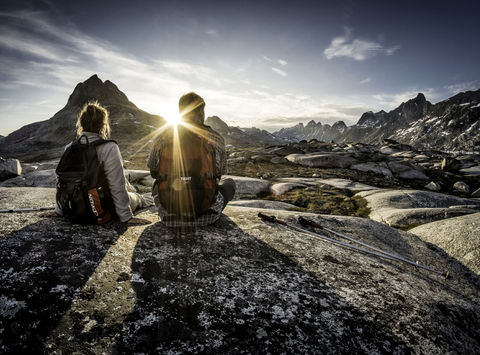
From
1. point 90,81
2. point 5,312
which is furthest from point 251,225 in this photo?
point 90,81

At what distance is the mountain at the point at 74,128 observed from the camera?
118500 mm

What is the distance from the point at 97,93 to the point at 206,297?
200378 mm

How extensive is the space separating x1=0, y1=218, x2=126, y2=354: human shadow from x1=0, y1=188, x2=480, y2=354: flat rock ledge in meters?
0.01

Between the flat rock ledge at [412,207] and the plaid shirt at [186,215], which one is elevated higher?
the plaid shirt at [186,215]

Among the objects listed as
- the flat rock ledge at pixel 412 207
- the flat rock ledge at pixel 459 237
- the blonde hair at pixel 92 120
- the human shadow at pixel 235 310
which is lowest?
the flat rock ledge at pixel 412 207

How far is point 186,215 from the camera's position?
5.26m

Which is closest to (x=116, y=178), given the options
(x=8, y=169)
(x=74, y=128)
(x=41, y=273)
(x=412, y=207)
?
(x=41, y=273)

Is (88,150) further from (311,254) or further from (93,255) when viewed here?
(311,254)

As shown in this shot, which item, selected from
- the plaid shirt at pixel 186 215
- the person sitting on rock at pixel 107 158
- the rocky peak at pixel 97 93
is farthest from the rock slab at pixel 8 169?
the rocky peak at pixel 97 93

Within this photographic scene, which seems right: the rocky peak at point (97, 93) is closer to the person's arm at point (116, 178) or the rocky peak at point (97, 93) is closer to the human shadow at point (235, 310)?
the person's arm at point (116, 178)

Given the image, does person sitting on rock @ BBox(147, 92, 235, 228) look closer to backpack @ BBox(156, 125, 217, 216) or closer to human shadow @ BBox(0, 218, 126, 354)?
backpack @ BBox(156, 125, 217, 216)

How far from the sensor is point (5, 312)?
7.95 ft

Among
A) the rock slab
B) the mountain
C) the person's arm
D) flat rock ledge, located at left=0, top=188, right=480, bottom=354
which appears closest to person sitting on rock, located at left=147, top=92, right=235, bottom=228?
flat rock ledge, located at left=0, top=188, right=480, bottom=354

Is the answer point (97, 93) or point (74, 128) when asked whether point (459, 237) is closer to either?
point (74, 128)
